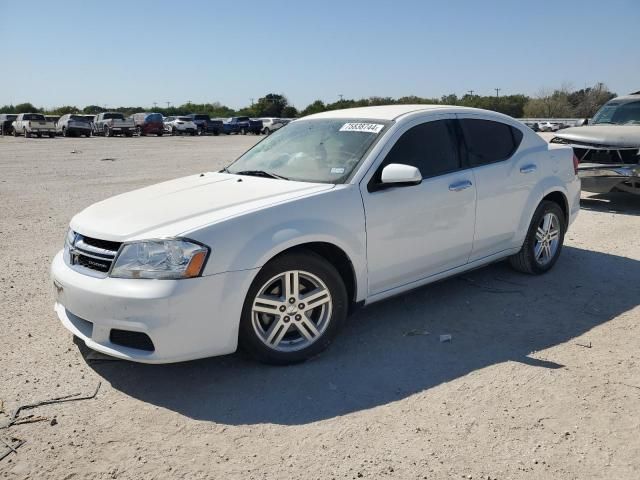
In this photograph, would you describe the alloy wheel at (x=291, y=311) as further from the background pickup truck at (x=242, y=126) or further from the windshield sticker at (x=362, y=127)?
the background pickup truck at (x=242, y=126)

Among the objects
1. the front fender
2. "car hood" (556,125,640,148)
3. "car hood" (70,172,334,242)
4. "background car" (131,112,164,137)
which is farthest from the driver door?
"background car" (131,112,164,137)

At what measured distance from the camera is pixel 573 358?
3.91 meters

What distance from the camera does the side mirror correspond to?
13.1 feet

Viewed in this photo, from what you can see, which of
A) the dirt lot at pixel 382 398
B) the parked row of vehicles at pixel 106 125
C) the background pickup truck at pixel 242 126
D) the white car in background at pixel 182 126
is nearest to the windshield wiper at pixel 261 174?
the dirt lot at pixel 382 398

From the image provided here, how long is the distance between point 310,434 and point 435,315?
1.97m

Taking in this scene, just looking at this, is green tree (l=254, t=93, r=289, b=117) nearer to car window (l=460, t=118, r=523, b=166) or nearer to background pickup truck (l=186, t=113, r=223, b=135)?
background pickup truck (l=186, t=113, r=223, b=135)

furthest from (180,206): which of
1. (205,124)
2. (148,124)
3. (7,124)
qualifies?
(205,124)

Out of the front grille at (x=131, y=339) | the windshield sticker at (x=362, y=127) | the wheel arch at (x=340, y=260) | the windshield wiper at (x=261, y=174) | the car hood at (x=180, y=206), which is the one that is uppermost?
the windshield sticker at (x=362, y=127)

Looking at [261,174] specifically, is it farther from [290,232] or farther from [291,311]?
[291,311]

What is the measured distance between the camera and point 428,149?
183 inches

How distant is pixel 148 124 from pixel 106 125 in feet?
10.8

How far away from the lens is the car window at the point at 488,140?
4996 millimetres

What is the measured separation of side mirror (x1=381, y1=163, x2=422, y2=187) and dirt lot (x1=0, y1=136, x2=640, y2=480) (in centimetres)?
116

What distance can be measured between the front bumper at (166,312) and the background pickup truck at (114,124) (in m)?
41.5
